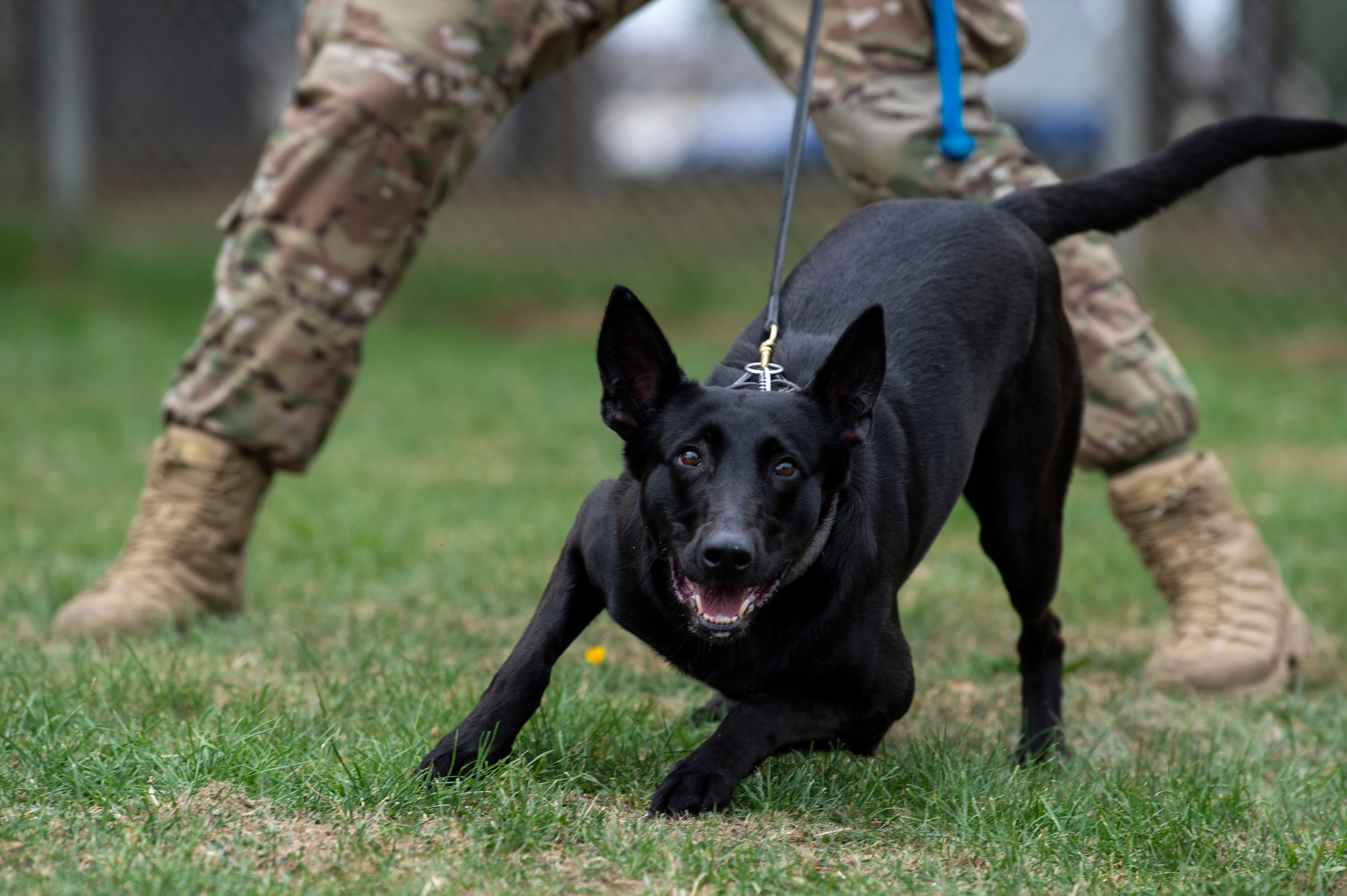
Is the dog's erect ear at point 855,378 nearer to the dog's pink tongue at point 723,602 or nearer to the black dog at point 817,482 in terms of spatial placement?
the black dog at point 817,482

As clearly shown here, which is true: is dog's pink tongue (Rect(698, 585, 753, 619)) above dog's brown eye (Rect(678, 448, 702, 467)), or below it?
below

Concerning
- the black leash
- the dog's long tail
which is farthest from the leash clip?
the dog's long tail

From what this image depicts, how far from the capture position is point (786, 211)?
104 inches

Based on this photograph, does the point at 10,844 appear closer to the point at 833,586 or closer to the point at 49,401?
the point at 833,586

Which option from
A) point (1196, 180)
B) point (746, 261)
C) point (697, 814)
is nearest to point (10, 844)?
point (697, 814)

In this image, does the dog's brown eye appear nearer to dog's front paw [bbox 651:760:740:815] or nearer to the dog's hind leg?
dog's front paw [bbox 651:760:740:815]

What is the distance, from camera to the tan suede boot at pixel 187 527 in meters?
3.39

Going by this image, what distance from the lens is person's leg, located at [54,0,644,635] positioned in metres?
3.22

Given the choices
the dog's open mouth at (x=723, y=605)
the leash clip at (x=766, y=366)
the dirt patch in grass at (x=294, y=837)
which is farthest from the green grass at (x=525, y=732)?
the leash clip at (x=766, y=366)

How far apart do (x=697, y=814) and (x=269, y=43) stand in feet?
27.5

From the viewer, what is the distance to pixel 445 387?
7.18 metres

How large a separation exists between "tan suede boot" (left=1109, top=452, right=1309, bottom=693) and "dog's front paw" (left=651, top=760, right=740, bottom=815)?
1.58 meters

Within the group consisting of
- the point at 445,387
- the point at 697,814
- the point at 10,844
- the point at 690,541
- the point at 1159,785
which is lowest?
the point at 445,387

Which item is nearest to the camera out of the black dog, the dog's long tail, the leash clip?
the black dog
